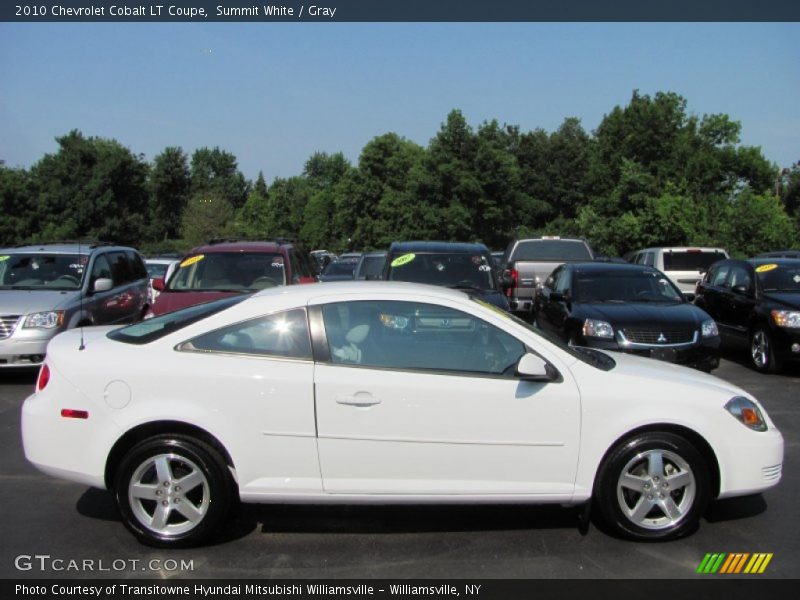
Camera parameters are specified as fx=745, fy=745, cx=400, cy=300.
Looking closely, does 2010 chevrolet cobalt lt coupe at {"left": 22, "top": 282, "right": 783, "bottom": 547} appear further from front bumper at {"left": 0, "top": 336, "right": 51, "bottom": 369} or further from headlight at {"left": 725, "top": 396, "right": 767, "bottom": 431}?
front bumper at {"left": 0, "top": 336, "right": 51, "bottom": 369}

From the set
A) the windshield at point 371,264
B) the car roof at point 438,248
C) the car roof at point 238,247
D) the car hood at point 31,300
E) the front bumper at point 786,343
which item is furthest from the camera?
the windshield at point 371,264

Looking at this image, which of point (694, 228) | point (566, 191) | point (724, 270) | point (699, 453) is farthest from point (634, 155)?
point (699, 453)

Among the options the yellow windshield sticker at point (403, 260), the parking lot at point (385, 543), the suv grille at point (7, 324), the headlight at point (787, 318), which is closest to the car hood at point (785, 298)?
the headlight at point (787, 318)

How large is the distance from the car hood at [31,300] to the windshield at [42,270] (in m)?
0.45

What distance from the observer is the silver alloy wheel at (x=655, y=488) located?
4.37 m

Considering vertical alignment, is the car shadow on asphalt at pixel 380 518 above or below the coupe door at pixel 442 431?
below

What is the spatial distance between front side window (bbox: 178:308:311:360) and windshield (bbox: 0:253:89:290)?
6.79 m

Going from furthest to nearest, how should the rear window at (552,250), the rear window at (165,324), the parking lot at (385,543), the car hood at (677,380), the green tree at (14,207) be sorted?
the green tree at (14,207), the rear window at (552,250), the rear window at (165,324), the car hood at (677,380), the parking lot at (385,543)

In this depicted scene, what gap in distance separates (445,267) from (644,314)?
2846 mm

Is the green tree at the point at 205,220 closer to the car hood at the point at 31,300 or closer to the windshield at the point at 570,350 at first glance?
the car hood at the point at 31,300

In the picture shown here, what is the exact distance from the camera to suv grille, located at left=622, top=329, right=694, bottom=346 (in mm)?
8836

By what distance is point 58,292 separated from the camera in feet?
32.8

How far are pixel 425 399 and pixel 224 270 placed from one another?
5953 mm

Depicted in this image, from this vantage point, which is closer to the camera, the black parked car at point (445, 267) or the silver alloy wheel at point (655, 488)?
the silver alloy wheel at point (655, 488)
